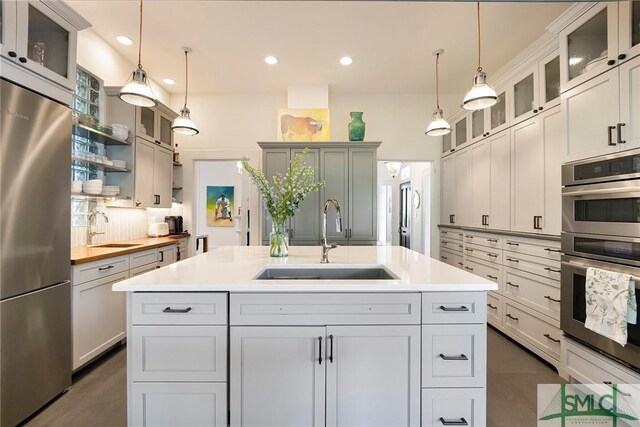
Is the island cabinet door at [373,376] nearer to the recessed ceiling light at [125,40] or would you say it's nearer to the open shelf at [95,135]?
the open shelf at [95,135]

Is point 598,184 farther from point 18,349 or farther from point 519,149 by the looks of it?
point 18,349

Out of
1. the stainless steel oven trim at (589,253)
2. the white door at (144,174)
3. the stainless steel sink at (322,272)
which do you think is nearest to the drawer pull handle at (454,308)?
the stainless steel sink at (322,272)

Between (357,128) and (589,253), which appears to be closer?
(589,253)

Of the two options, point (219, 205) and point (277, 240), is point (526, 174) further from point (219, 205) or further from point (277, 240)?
point (219, 205)

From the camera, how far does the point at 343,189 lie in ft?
13.6

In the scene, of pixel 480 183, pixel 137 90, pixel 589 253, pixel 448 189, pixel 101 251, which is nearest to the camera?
pixel 589 253

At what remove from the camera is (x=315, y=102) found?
4328 mm

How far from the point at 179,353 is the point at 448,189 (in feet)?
13.7

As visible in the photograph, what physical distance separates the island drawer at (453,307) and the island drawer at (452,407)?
0.34 metres

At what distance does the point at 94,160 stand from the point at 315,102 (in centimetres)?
286

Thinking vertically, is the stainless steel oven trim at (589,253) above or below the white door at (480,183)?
below

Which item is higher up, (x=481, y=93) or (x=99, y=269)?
(x=481, y=93)

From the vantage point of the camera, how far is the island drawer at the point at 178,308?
1.39 m

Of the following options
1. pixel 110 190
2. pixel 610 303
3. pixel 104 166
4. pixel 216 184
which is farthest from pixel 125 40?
pixel 610 303
